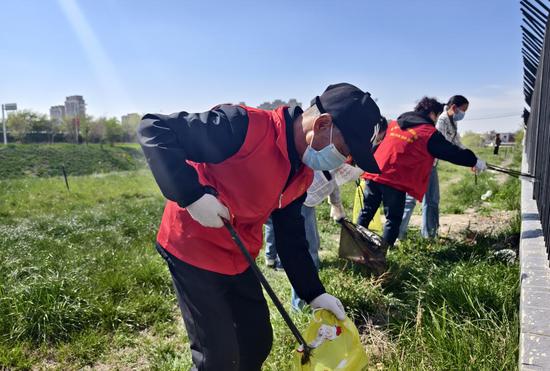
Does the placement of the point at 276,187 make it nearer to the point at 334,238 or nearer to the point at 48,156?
the point at 334,238

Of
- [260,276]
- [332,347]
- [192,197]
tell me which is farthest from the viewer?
[332,347]

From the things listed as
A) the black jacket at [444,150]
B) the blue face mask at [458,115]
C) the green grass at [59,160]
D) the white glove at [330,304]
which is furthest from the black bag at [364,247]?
the green grass at [59,160]

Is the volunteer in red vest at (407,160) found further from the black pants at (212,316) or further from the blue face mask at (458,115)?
the black pants at (212,316)

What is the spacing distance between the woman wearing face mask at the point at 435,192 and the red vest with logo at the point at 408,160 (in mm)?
924

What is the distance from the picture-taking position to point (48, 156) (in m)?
33.8

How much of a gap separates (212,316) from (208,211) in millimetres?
477

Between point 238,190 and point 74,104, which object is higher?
point 74,104

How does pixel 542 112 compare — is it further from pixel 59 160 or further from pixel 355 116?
pixel 59 160

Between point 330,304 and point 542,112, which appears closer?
point 330,304

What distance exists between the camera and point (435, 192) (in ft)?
17.8

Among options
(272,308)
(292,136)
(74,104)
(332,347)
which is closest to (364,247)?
(272,308)

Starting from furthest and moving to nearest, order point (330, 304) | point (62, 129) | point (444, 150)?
point (62, 129) < point (444, 150) < point (330, 304)

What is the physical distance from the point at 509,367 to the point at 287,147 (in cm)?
146

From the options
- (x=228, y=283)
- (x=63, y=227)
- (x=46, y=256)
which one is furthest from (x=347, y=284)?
(x=63, y=227)
